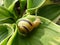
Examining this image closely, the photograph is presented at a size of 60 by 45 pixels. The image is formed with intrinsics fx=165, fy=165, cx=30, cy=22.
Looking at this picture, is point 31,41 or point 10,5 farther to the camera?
point 10,5

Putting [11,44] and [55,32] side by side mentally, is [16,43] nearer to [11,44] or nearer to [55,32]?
[11,44]

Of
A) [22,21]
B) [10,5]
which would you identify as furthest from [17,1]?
[22,21]

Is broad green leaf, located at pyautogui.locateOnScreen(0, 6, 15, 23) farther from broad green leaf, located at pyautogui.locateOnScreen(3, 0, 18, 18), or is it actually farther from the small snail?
the small snail

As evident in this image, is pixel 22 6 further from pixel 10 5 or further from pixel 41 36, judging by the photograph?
pixel 41 36

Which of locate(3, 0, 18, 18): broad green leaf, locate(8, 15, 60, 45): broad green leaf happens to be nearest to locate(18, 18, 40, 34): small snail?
locate(8, 15, 60, 45): broad green leaf

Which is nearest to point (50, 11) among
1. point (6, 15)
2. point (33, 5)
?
point (33, 5)

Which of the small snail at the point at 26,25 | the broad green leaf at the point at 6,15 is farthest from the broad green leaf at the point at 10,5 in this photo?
the small snail at the point at 26,25

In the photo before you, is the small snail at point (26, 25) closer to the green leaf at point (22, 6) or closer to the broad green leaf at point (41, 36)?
the broad green leaf at point (41, 36)
